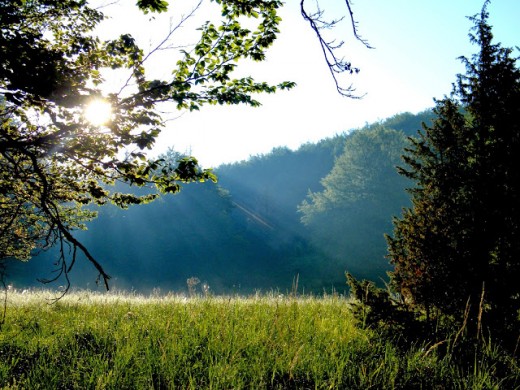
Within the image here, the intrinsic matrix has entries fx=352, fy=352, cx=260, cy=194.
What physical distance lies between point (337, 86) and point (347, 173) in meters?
49.6

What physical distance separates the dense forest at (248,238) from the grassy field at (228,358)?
36.8m

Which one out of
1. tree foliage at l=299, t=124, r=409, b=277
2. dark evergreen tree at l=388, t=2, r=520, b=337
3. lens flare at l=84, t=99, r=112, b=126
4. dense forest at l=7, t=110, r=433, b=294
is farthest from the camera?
tree foliage at l=299, t=124, r=409, b=277

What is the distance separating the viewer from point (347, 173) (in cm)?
5141

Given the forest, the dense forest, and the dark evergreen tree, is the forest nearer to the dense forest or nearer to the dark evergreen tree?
the dark evergreen tree

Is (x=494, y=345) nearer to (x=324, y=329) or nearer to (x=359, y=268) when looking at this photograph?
(x=324, y=329)

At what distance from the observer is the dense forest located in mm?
45469

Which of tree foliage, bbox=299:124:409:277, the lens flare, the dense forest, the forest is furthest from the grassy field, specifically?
tree foliage, bbox=299:124:409:277

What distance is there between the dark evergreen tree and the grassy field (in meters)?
0.69

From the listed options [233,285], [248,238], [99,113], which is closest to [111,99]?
[99,113]

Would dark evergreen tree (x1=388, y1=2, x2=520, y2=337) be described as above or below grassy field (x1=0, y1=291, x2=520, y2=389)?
above

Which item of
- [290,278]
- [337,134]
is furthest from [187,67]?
[337,134]

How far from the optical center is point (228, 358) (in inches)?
161

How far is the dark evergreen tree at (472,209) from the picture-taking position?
14.8 ft

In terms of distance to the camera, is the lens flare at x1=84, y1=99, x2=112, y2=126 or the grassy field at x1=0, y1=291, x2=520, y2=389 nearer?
the lens flare at x1=84, y1=99, x2=112, y2=126
